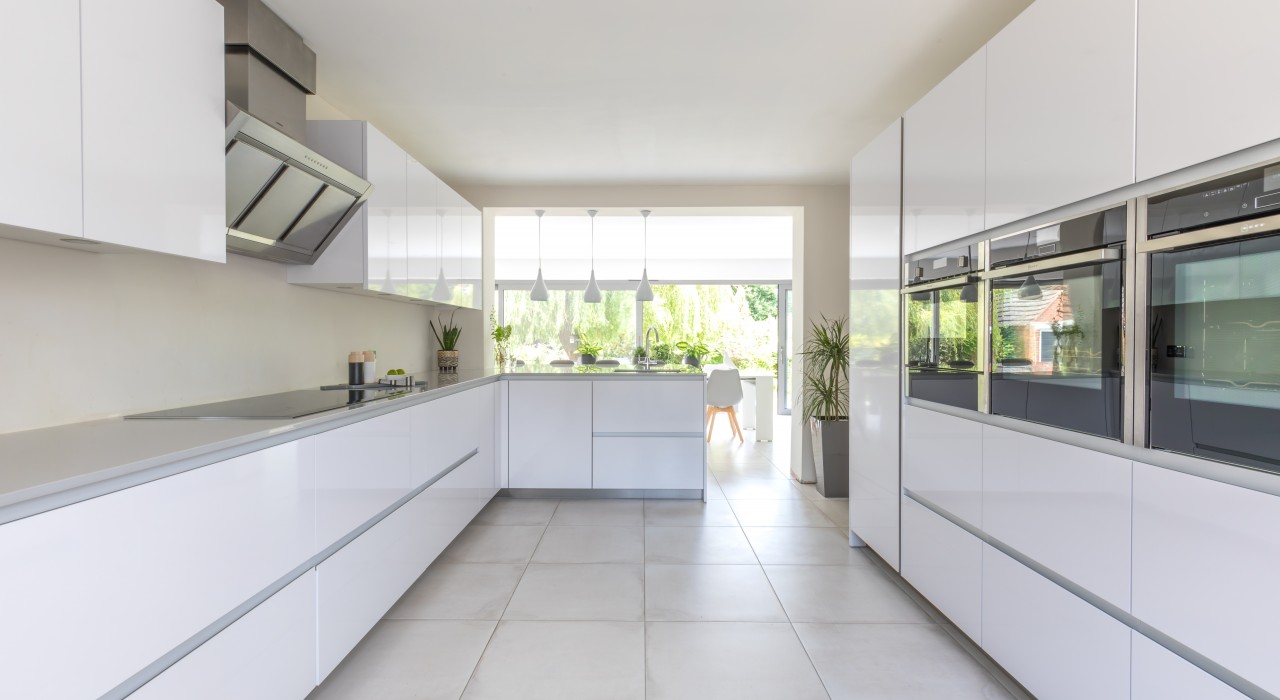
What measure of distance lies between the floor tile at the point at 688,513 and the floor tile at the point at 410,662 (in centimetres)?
161

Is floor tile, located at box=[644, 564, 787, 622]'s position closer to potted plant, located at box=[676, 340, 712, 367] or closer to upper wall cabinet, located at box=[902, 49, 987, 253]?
upper wall cabinet, located at box=[902, 49, 987, 253]

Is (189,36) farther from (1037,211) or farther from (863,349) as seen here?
(863,349)

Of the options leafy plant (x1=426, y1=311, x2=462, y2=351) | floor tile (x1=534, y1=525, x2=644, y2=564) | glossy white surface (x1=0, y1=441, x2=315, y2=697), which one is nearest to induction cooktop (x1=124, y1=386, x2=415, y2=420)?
glossy white surface (x1=0, y1=441, x2=315, y2=697)

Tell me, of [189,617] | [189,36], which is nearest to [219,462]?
[189,617]

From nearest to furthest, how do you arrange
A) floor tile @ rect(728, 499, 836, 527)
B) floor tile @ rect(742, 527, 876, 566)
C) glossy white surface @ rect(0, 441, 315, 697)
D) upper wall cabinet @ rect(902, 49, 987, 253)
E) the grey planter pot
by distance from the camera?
1. glossy white surface @ rect(0, 441, 315, 697)
2. upper wall cabinet @ rect(902, 49, 987, 253)
3. floor tile @ rect(742, 527, 876, 566)
4. floor tile @ rect(728, 499, 836, 527)
5. the grey planter pot

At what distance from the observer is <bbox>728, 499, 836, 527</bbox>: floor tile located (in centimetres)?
371

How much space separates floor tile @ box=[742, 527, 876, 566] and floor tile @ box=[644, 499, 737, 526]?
26 centimetres

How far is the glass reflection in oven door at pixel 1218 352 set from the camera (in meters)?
1.13

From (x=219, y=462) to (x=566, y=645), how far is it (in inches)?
53.7

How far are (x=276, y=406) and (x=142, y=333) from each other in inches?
18.0

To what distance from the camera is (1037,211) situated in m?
1.74

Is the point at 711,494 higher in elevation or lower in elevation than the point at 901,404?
lower

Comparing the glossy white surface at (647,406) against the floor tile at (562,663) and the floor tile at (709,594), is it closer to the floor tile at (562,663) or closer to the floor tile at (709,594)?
the floor tile at (709,594)

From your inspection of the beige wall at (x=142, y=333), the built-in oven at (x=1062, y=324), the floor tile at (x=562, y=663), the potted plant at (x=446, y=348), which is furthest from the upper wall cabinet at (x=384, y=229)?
the built-in oven at (x=1062, y=324)
